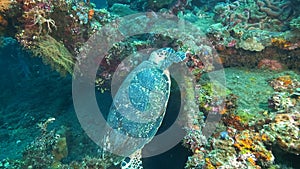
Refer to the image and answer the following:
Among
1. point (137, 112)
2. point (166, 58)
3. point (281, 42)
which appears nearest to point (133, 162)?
point (137, 112)

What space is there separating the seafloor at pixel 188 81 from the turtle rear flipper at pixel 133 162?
0.14 metres

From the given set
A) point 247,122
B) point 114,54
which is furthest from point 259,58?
point 114,54

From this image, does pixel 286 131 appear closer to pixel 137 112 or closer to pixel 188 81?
pixel 188 81

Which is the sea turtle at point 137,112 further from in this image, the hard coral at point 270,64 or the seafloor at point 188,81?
the hard coral at point 270,64

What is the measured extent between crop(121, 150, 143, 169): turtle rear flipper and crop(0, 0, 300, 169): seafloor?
5.6 inches

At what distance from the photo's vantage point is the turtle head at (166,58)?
4.40 metres

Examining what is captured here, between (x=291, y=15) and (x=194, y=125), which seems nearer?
(x=194, y=125)

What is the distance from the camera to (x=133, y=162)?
4.32 metres

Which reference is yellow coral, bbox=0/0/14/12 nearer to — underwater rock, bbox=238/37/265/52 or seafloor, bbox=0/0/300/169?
seafloor, bbox=0/0/300/169

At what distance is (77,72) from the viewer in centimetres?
481

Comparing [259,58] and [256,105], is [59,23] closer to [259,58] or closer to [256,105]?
[256,105]

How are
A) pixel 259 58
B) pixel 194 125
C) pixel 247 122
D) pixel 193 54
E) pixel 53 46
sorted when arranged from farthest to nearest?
pixel 259 58
pixel 193 54
pixel 53 46
pixel 194 125
pixel 247 122

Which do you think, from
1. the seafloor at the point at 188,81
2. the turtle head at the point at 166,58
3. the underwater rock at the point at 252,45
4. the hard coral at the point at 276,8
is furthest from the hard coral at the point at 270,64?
the turtle head at the point at 166,58

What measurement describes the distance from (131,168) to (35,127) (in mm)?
3433
